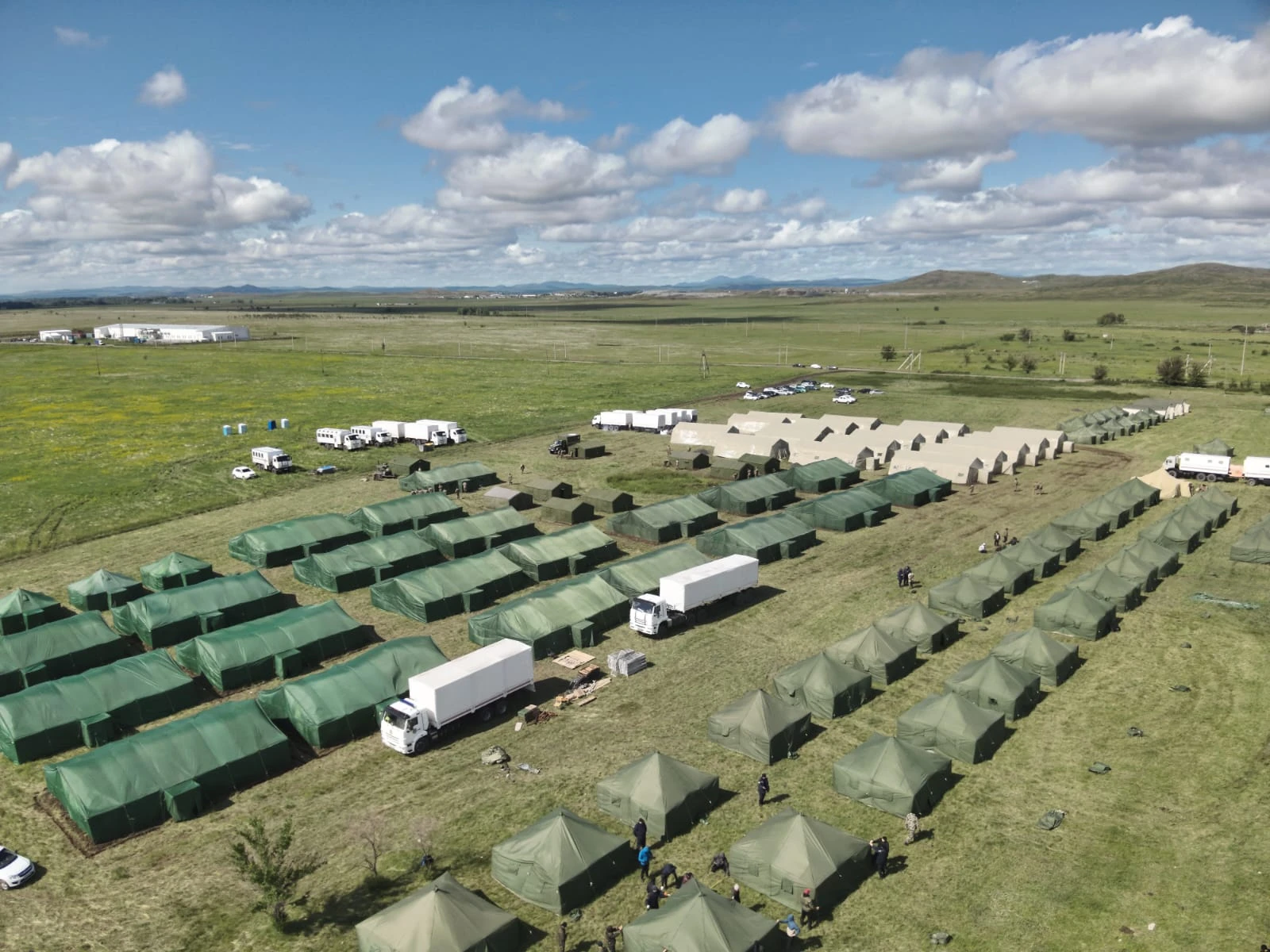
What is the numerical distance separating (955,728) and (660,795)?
1250cm

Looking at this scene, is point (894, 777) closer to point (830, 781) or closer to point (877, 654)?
point (830, 781)

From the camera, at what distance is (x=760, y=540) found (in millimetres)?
53812

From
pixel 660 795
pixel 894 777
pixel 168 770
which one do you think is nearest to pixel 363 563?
pixel 168 770

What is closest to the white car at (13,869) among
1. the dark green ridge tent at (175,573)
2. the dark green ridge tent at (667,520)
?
the dark green ridge tent at (175,573)

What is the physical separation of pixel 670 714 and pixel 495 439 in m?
65.2

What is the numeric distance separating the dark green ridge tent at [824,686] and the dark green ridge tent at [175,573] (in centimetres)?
3529

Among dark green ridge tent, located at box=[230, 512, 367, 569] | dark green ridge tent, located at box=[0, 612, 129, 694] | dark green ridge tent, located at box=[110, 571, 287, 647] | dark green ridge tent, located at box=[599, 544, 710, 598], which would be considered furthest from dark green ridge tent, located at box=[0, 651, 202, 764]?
dark green ridge tent, located at box=[599, 544, 710, 598]

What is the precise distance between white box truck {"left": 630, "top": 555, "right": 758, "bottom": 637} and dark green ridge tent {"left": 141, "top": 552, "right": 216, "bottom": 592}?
27.0m

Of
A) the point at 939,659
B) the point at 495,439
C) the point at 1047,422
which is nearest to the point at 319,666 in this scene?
the point at 939,659

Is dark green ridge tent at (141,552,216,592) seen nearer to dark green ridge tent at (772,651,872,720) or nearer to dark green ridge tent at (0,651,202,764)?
dark green ridge tent at (0,651,202,764)

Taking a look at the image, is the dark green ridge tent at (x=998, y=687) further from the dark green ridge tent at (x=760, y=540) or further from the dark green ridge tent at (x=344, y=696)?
the dark green ridge tent at (x=344, y=696)

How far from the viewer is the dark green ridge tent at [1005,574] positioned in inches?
1849

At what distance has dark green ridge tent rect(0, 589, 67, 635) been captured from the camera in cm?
4316

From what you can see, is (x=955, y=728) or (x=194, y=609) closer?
(x=955, y=728)
